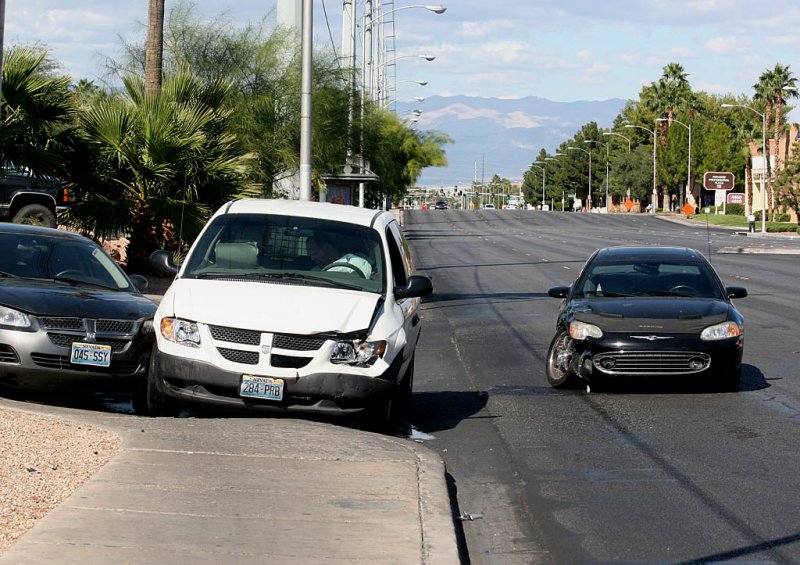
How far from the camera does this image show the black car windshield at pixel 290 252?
10.4 m

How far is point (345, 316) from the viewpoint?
378 inches

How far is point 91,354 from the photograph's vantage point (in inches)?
432

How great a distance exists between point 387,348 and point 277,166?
81.1ft

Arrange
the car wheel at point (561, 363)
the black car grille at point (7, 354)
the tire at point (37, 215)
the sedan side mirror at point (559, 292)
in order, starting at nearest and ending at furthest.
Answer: the black car grille at point (7, 354) < the car wheel at point (561, 363) < the sedan side mirror at point (559, 292) < the tire at point (37, 215)

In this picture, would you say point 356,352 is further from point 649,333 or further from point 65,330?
point 649,333

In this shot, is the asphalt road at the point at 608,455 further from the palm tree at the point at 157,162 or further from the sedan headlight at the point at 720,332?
the palm tree at the point at 157,162

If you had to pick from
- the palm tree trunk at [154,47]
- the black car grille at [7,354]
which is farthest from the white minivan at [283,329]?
the palm tree trunk at [154,47]

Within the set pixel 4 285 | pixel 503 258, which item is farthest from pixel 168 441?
pixel 503 258

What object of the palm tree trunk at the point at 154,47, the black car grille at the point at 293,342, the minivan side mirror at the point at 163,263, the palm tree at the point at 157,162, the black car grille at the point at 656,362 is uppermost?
the palm tree trunk at the point at 154,47

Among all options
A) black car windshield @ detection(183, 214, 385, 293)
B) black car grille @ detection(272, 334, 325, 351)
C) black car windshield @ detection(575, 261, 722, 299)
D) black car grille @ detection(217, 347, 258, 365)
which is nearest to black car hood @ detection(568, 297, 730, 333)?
black car windshield @ detection(575, 261, 722, 299)

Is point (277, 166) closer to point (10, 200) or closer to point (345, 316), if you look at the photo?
point (10, 200)

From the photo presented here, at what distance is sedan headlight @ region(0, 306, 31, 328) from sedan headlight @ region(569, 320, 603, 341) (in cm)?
519

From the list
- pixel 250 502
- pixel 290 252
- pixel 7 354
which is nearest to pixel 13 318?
pixel 7 354

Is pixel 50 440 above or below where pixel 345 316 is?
below
